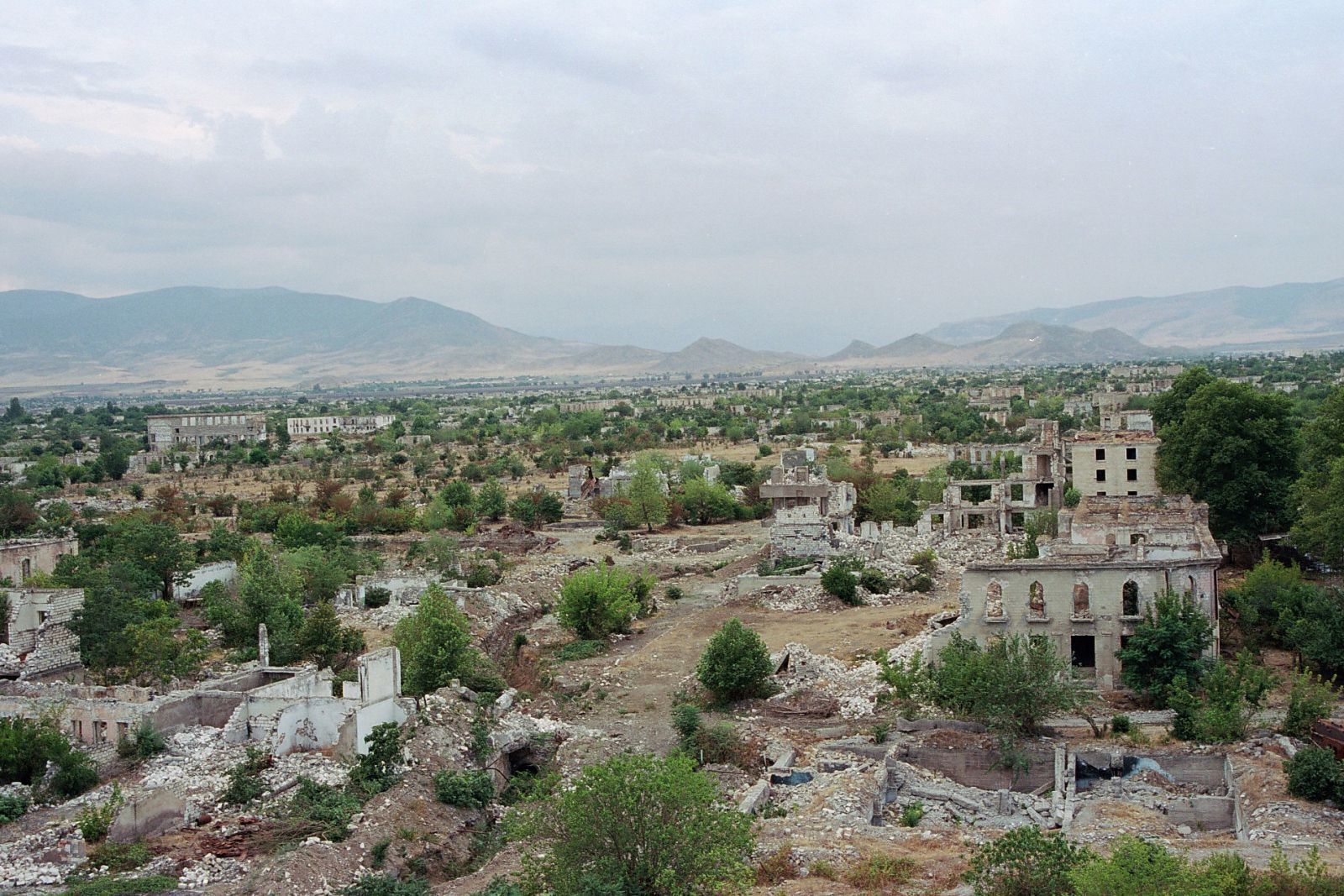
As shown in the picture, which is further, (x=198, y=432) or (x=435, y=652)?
(x=198, y=432)

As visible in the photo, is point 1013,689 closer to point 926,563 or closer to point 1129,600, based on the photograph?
point 1129,600

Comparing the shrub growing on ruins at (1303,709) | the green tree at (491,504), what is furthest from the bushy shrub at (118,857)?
the green tree at (491,504)

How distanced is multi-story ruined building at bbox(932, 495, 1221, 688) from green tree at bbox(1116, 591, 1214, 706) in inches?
17.5

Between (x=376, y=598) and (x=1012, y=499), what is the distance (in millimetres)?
26365

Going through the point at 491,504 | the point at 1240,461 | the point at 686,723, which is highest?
the point at 1240,461

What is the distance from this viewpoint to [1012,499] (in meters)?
50.0

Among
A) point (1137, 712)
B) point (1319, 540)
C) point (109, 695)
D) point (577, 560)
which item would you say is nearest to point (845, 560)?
point (577, 560)

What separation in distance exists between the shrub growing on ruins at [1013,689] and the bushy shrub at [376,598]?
20.6 meters

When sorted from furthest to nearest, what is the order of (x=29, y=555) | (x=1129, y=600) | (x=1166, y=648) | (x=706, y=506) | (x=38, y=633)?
(x=706, y=506), (x=29, y=555), (x=38, y=633), (x=1129, y=600), (x=1166, y=648)

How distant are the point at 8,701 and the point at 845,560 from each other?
2450 cm

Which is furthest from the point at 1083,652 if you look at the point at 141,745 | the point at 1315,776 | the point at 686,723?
the point at 141,745

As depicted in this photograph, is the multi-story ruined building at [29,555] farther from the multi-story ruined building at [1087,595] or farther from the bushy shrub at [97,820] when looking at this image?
the multi-story ruined building at [1087,595]

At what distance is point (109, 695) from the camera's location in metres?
23.3

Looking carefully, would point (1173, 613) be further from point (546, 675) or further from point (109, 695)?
point (109, 695)
